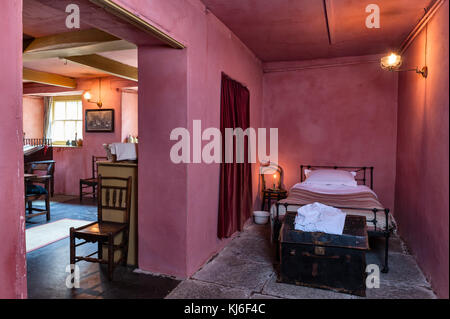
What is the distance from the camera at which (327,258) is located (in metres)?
2.72

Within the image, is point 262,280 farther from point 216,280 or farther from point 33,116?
point 33,116

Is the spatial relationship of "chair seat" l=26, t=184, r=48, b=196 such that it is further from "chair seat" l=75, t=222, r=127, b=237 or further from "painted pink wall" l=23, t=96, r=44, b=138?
"painted pink wall" l=23, t=96, r=44, b=138

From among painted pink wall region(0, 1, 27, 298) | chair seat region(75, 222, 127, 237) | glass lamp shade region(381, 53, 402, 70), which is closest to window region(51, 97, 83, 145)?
chair seat region(75, 222, 127, 237)

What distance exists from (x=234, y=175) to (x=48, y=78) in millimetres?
5022

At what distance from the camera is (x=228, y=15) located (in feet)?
11.5

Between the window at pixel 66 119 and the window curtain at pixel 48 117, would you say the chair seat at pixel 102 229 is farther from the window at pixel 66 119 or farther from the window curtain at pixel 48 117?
the window curtain at pixel 48 117

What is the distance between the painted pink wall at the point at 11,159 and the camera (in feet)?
4.46

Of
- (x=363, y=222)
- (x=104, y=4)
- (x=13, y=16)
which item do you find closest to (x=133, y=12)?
(x=104, y=4)

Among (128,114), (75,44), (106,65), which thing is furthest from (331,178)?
(128,114)

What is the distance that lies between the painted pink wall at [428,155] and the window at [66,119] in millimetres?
7140

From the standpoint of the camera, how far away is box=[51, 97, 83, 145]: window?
7992mm

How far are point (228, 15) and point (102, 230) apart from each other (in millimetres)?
2648
